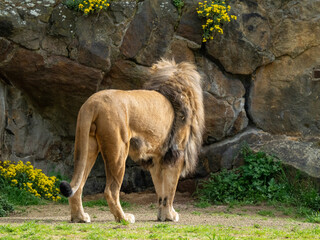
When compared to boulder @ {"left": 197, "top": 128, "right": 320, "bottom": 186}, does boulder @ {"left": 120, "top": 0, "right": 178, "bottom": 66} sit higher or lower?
higher

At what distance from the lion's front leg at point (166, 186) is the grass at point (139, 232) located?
0.84 metres

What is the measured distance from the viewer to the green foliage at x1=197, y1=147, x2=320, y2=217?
27.3ft

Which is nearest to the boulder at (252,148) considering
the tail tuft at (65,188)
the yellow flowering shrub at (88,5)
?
the yellow flowering shrub at (88,5)

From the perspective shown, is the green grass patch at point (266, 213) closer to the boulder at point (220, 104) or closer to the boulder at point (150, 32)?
the boulder at point (220, 104)

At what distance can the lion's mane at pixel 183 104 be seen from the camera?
23.2 feet

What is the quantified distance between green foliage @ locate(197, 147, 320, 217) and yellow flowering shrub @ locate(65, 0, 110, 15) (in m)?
3.13

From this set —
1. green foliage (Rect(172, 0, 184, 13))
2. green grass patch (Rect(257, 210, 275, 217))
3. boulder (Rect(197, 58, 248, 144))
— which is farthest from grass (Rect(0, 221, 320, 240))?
green foliage (Rect(172, 0, 184, 13))

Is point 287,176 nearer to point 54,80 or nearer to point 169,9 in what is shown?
point 169,9

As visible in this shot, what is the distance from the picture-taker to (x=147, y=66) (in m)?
8.82

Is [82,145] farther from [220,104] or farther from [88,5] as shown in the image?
[220,104]

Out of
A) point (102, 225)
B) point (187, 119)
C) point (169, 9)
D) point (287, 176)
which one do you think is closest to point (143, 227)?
point (102, 225)

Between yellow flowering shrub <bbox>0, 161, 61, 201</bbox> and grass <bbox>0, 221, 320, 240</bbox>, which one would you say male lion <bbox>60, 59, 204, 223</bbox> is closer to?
grass <bbox>0, 221, 320, 240</bbox>

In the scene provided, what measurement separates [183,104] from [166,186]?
1069 millimetres

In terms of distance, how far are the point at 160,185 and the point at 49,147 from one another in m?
3.03
